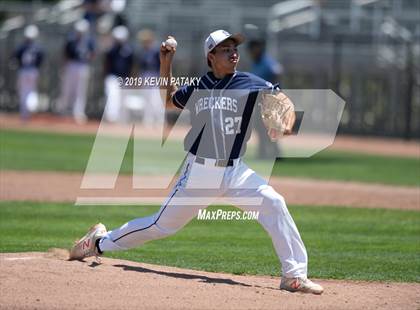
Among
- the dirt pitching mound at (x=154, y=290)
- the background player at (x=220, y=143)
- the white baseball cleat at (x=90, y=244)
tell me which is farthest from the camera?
the white baseball cleat at (x=90, y=244)

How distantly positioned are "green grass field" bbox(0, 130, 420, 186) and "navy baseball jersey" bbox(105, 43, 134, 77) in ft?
10.3

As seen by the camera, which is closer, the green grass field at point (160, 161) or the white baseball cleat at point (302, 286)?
the white baseball cleat at point (302, 286)

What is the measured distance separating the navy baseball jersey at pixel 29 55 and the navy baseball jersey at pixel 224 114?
19.5 metres

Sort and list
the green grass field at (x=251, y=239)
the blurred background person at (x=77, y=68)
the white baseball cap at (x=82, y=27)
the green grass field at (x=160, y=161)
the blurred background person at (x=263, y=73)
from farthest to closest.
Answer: the white baseball cap at (x=82, y=27), the blurred background person at (x=77, y=68), the blurred background person at (x=263, y=73), the green grass field at (x=160, y=161), the green grass field at (x=251, y=239)

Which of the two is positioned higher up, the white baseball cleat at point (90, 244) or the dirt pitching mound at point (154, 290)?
the white baseball cleat at point (90, 244)

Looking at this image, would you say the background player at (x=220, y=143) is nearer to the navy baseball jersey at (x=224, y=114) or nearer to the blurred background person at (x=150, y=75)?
the navy baseball jersey at (x=224, y=114)

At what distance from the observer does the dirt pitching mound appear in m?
7.17

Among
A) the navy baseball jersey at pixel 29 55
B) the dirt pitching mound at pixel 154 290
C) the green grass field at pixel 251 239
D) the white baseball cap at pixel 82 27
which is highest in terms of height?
the white baseball cap at pixel 82 27

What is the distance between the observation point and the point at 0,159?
1894 cm

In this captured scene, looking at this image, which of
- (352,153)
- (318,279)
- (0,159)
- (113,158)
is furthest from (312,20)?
(318,279)

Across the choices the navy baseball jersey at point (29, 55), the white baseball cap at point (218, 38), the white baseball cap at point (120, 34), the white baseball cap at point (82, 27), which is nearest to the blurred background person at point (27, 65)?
the navy baseball jersey at point (29, 55)

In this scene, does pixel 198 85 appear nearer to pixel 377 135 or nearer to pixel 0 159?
pixel 0 159

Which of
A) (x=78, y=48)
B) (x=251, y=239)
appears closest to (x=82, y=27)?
(x=78, y=48)

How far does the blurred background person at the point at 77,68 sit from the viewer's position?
2711cm
